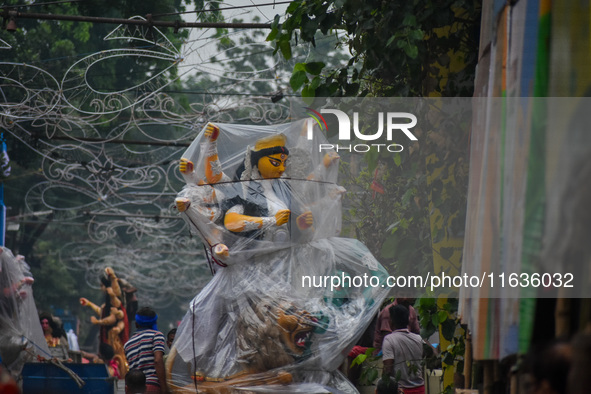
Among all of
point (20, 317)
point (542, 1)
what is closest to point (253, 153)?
point (542, 1)

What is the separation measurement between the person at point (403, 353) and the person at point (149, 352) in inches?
74.2

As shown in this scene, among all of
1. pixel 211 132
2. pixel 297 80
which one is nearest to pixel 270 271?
pixel 211 132

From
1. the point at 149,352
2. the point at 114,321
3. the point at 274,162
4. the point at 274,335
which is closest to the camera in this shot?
the point at 274,335

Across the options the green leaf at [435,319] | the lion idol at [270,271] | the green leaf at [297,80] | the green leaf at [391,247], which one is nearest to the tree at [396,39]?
the green leaf at [297,80]

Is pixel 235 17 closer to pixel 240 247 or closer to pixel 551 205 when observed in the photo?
pixel 240 247

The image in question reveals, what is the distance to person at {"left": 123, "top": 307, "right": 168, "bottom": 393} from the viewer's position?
25.8 feet

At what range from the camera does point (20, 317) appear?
11.8 metres

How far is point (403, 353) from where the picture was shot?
317 inches

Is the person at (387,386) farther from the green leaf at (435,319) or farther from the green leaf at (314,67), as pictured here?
the green leaf at (314,67)

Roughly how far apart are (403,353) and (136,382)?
2.25m

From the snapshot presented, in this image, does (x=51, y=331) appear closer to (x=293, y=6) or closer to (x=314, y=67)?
(x=314, y=67)

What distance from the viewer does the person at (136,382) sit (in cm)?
769

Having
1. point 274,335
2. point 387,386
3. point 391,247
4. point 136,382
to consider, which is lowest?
point 136,382

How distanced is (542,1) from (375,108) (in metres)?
3.49
